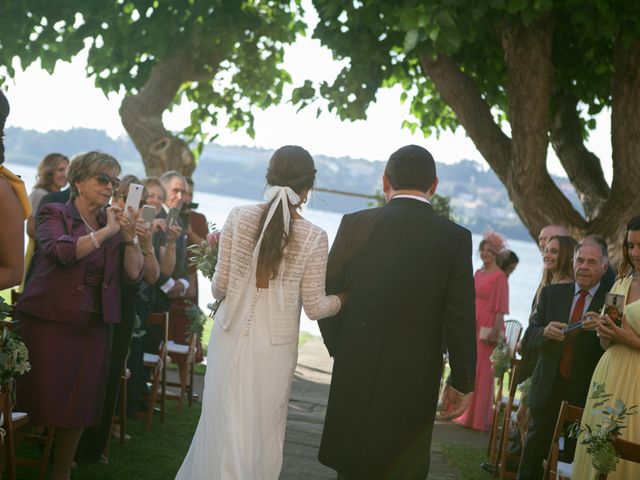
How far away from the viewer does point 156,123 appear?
13.7 meters

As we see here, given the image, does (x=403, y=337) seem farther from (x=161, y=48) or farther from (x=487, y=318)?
(x=161, y=48)

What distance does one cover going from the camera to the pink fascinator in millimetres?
11133

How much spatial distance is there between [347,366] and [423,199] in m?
0.93

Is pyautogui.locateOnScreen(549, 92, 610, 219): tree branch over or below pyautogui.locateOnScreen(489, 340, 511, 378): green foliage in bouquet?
over

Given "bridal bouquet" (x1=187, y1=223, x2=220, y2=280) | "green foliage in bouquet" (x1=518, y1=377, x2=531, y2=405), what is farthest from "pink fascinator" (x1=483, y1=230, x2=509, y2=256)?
"bridal bouquet" (x1=187, y1=223, x2=220, y2=280)

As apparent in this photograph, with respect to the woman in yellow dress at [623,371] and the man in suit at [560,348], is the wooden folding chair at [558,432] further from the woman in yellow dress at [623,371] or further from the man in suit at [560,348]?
the man in suit at [560,348]

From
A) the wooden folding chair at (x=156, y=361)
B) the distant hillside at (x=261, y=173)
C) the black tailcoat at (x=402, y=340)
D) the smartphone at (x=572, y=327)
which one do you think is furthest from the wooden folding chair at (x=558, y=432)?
the distant hillside at (x=261, y=173)

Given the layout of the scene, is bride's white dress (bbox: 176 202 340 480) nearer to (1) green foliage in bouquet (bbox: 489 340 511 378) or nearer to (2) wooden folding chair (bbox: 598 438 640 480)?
(2) wooden folding chair (bbox: 598 438 640 480)

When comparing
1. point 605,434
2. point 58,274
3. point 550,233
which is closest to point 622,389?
point 605,434

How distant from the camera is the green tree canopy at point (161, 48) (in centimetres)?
1217

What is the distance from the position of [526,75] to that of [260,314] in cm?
632

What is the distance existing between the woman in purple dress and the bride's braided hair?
1168 mm

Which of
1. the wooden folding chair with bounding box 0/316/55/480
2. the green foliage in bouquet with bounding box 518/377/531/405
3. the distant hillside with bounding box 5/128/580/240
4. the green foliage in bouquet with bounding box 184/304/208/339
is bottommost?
the wooden folding chair with bounding box 0/316/55/480

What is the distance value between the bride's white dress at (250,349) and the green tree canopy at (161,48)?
25.8 ft
